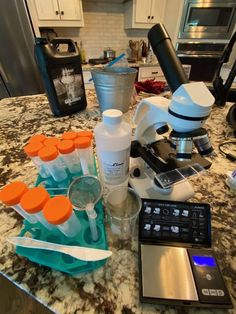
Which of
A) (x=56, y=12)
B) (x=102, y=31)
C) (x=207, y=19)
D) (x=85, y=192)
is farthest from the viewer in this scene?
(x=102, y=31)

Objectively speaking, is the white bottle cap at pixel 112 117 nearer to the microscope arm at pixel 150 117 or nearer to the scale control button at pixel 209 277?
the microscope arm at pixel 150 117

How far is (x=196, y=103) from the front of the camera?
0.27 metres

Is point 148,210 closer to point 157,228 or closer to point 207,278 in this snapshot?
point 157,228

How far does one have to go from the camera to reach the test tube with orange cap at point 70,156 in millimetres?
382

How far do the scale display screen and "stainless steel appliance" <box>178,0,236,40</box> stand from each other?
2584 millimetres

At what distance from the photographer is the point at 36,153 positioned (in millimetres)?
391

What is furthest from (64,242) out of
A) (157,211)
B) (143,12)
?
(143,12)

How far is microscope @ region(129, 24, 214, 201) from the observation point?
28 cm

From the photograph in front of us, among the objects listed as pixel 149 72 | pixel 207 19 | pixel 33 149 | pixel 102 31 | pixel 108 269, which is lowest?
pixel 149 72

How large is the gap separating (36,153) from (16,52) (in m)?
1.88

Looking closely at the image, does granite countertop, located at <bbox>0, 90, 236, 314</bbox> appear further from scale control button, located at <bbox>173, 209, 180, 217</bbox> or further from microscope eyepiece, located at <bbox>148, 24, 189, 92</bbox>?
microscope eyepiece, located at <bbox>148, 24, 189, 92</bbox>

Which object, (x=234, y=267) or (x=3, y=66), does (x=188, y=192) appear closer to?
(x=234, y=267)

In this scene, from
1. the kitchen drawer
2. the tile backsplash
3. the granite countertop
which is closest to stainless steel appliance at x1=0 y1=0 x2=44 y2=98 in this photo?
the tile backsplash

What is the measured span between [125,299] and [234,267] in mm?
Answer: 202
